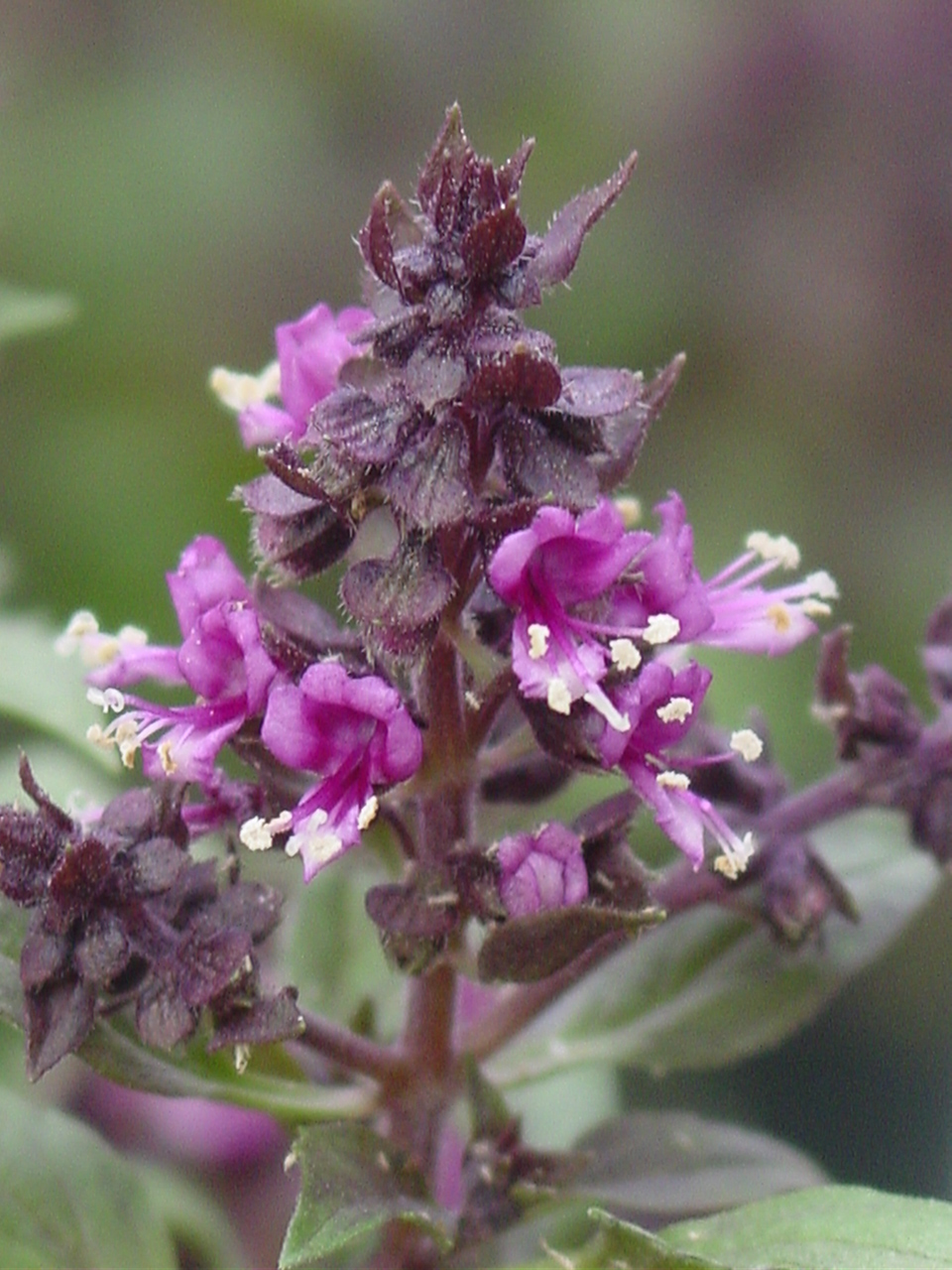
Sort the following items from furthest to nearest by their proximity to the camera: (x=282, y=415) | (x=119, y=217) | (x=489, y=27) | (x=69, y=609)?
(x=489, y=27)
(x=119, y=217)
(x=69, y=609)
(x=282, y=415)

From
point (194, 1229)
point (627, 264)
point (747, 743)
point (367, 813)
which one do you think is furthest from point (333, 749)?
point (627, 264)

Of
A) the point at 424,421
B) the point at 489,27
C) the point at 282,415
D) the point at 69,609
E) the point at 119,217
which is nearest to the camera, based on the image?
the point at 424,421

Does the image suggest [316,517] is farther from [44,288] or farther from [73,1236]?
[44,288]

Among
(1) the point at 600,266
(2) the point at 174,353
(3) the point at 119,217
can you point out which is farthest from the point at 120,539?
(1) the point at 600,266

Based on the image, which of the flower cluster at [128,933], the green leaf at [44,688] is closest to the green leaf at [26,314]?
the green leaf at [44,688]

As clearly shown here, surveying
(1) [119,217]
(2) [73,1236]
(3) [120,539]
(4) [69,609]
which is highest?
(1) [119,217]

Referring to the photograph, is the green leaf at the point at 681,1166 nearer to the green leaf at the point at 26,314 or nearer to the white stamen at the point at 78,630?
the white stamen at the point at 78,630
